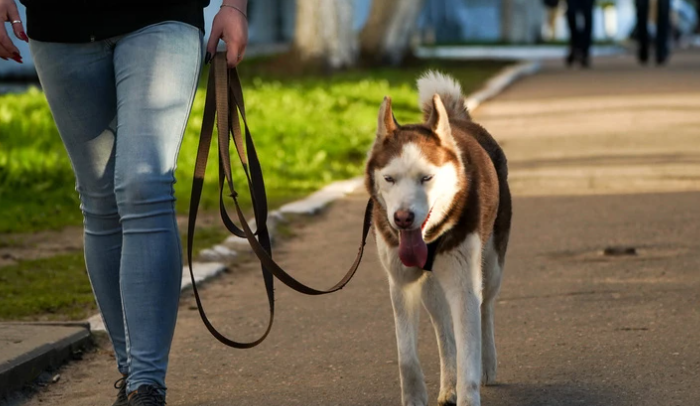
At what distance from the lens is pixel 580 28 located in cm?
2688

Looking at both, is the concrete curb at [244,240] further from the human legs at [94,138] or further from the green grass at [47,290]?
the human legs at [94,138]

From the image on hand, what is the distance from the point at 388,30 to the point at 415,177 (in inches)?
900

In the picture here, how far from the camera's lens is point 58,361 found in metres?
5.97

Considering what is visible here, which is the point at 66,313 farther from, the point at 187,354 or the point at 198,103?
the point at 198,103

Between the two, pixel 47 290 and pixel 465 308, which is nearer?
pixel 465 308

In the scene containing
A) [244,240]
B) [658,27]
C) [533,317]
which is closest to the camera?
[533,317]

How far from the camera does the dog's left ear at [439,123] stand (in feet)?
15.6

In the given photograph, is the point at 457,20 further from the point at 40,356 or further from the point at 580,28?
the point at 40,356

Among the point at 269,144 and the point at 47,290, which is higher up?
the point at 47,290

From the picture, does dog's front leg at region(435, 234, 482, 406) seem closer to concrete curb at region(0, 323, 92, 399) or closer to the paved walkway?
the paved walkway

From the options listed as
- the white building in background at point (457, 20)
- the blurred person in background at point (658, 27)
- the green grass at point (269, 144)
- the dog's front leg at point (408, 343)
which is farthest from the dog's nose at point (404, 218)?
the white building in background at point (457, 20)

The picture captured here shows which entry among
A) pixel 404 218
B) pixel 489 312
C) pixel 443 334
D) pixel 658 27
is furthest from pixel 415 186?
pixel 658 27

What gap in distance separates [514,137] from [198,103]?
4544 millimetres

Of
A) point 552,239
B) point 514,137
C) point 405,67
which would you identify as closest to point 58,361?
point 552,239
